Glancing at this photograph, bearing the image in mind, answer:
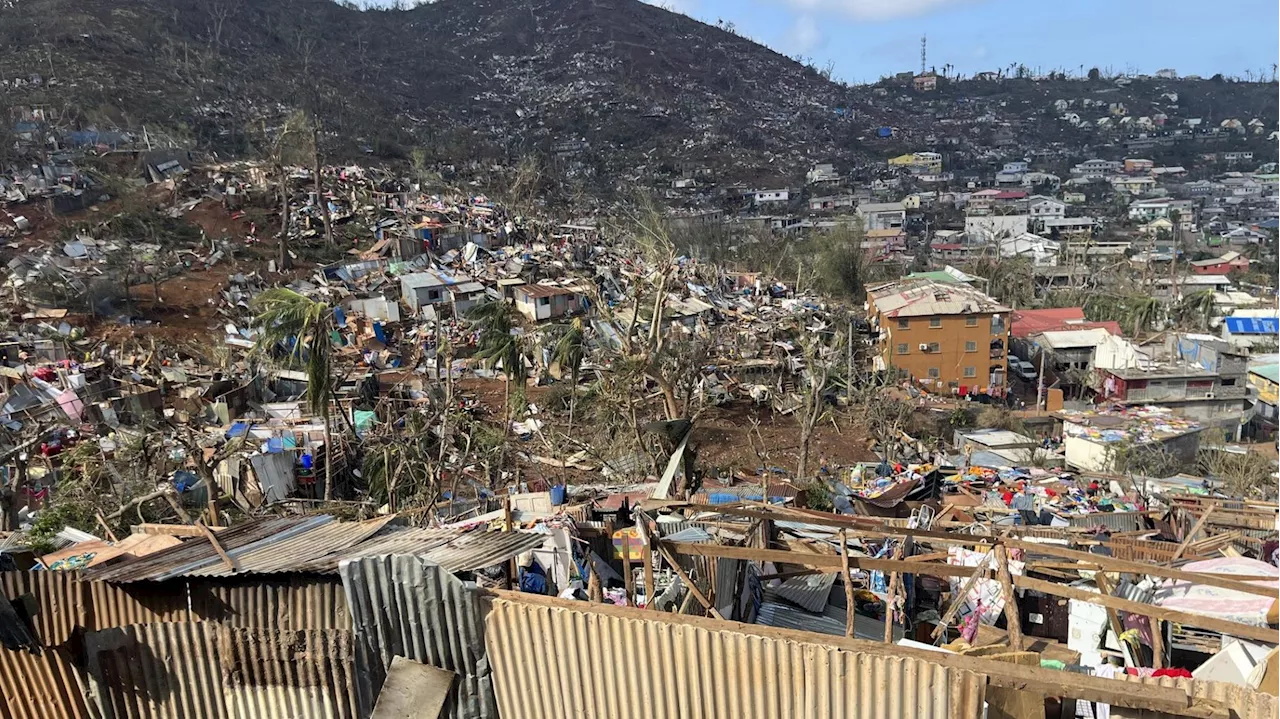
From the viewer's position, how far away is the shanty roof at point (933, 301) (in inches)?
872

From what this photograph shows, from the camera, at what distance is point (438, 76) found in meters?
74.9

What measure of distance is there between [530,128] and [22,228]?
171ft

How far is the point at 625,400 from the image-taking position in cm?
1375

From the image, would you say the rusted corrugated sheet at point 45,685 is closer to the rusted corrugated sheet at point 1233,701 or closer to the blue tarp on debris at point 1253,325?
the rusted corrugated sheet at point 1233,701

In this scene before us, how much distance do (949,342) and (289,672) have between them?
2222 cm

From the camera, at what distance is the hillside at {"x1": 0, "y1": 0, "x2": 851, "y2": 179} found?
1586 inches

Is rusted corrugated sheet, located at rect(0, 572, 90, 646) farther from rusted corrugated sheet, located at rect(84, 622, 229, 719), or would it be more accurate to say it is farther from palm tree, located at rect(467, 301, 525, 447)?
palm tree, located at rect(467, 301, 525, 447)

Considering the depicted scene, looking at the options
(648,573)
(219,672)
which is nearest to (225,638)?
(219,672)

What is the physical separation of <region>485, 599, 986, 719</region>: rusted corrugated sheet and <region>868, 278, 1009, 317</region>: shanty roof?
69.4 ft

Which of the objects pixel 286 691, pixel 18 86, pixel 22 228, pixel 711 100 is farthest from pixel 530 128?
pixel 286 691

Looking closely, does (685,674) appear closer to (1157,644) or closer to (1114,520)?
(1157,644)

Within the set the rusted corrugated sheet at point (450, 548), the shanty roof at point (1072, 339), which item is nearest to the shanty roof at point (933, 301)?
the shanty roof at point (1072, 339)

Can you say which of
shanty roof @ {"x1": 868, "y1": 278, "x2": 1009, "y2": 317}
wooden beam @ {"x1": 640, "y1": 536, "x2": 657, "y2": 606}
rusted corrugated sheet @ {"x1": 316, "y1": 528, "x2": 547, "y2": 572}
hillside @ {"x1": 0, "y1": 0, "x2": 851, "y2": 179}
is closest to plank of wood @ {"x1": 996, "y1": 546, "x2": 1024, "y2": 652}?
wooden beam @ {"x1": 640, "y1": 536, "x2": 657, "y2": 606}

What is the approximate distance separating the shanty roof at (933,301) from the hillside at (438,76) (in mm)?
30024
